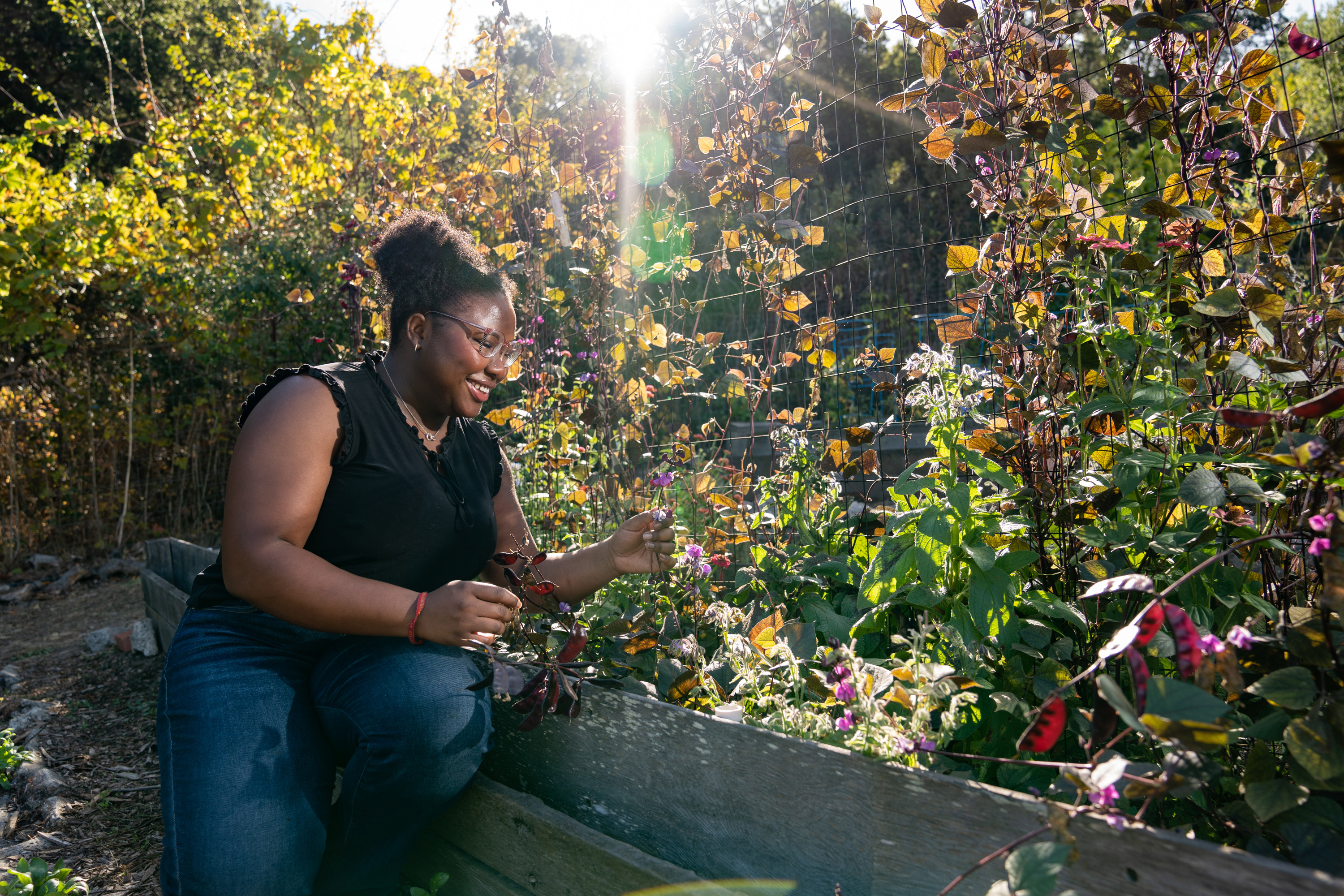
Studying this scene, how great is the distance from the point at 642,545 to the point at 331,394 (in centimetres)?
71

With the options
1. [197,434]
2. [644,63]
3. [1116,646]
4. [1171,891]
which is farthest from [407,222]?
[197,434]

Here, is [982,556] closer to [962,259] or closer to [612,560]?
[962,259]

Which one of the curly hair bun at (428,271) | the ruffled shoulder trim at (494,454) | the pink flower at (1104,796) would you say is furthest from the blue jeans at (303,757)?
the pink flower at (1104,796)

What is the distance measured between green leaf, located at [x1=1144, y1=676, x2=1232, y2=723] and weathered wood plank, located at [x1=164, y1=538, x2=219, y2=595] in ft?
10.8

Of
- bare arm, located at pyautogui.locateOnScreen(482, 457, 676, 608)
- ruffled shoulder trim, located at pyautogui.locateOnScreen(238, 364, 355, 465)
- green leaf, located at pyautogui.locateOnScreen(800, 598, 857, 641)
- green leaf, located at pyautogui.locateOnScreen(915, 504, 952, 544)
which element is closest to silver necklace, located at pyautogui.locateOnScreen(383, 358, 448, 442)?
ruffled shoulder trim, located at pyautogui.locateOnScreen(238, 364, 355, 465)

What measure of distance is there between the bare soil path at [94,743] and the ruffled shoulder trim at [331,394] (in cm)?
113

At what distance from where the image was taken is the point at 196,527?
6.53 metres

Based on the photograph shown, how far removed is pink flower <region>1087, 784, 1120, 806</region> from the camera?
2.90 ft

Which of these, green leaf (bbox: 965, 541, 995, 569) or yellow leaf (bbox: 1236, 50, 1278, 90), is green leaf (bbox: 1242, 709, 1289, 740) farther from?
yellow leaf (bbox: 1236, 50, 1278, 90)

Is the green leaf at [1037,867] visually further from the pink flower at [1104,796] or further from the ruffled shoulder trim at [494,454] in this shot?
the ruffled shoulder trim at [494,454]

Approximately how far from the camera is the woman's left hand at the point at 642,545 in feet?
5.73

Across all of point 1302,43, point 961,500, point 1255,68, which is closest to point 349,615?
point 961,500

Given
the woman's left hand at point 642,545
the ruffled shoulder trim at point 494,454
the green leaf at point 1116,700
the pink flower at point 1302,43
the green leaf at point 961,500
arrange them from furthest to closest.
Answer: the ruffled shoulder trim at point 494,454
the woman's left hand at point 642,545
the green leaf at point 961,500
the pink flower at point 1302,43
the green leaf at point 1116,700

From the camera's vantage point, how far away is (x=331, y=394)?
1.72 metres
